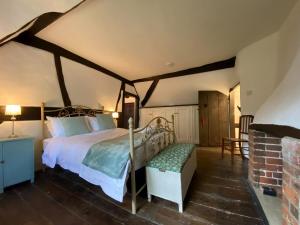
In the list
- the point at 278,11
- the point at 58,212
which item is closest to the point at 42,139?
the point at 58,212

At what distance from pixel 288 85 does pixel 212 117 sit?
329 cm

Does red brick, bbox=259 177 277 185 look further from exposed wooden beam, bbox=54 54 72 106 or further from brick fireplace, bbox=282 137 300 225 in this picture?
exposed wooden beam, bbox=54 54 72 106

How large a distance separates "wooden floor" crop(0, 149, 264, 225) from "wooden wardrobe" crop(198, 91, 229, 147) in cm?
225

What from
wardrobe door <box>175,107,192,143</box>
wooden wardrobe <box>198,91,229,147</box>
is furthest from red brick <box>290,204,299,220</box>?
wardrobe door <box>175,107,192,143</box>

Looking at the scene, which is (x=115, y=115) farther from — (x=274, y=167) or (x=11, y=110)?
(x=274, y=167)

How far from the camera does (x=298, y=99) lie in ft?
4.55

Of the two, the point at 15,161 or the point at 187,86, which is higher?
the point at 187,86

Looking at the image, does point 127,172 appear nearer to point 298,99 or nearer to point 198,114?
point 298,99

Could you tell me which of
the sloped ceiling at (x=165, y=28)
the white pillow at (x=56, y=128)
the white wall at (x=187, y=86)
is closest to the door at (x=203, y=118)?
the white wall at (x=187, y=86)

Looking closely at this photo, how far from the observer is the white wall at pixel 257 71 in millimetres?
2979

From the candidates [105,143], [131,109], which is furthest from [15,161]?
[131,109]

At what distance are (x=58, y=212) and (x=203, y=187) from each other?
6.19ft

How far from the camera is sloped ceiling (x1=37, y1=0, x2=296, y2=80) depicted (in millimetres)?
2072

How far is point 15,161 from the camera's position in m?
2.54
